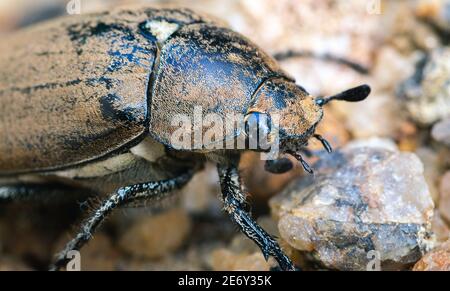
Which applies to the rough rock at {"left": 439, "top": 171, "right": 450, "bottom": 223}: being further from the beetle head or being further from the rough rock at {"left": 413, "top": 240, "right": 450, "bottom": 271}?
the beetle head

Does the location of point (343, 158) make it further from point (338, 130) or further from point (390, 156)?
point (338, 130)

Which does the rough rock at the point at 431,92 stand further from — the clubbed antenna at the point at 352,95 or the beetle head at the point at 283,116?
the beetle head at the point at 283,116

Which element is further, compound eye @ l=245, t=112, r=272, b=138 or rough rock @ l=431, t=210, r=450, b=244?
rough rock @ l=431, t=210, r=450, b=244

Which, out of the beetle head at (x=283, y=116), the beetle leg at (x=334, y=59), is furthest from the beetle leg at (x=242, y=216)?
the beetle leg at (x=334, y=59)

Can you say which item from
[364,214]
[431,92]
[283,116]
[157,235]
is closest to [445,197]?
[364,214]

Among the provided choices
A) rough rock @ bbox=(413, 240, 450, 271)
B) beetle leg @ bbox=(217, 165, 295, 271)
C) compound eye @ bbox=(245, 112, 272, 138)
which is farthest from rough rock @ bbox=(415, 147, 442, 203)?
compound eye @ bbox=(245, 112, 272, 138)

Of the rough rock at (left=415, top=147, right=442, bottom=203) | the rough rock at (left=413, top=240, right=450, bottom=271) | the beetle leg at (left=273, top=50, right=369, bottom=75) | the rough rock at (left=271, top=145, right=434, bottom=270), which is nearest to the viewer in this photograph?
the rough rock at (left=413, top=240, right=450, bottom=271)
